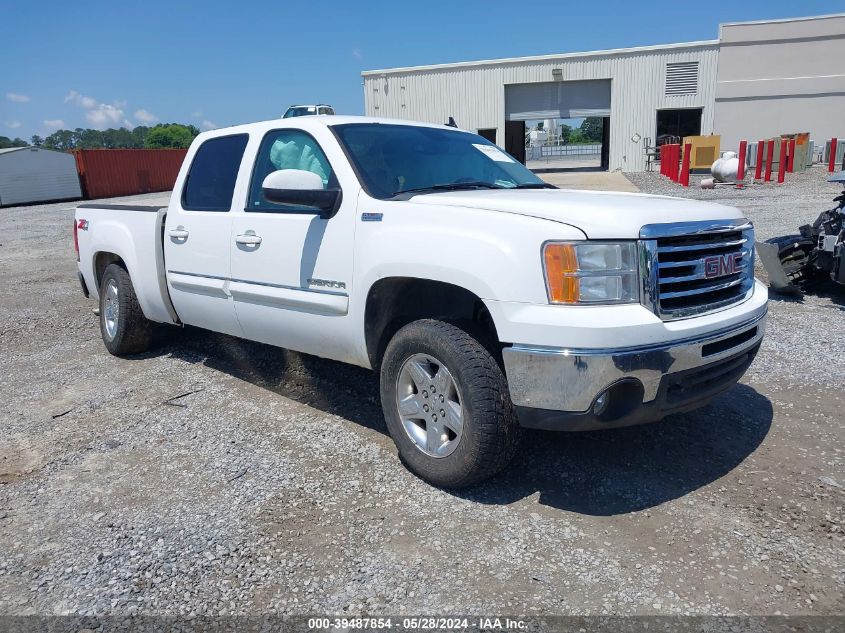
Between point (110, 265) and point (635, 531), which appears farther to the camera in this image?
point (110, 265)

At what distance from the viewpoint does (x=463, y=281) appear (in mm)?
3125

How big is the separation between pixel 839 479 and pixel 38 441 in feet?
15.3

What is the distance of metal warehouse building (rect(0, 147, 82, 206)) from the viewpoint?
3244cm

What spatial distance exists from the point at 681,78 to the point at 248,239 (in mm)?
34579

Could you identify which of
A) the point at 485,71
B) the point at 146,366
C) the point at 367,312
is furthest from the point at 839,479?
the point at 485,71

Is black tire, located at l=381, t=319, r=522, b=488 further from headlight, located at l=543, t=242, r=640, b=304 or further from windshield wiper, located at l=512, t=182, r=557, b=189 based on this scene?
windshield wiper, located at l=512, t=182, r=557, b=189

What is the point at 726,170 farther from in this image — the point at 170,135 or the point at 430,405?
the point at 170,135

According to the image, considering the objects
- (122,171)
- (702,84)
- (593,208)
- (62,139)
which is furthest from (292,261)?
(62,139)

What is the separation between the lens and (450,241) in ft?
10.4

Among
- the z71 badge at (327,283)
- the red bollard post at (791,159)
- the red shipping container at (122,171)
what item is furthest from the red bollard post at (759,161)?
the red shipping container at (122,171)

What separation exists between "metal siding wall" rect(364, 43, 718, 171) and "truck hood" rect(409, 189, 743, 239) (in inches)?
1303

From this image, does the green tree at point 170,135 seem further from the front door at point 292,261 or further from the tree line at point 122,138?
the front door at point 292,261

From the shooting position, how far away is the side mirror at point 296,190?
11.9ft

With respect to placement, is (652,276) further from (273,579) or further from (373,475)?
(273,579)
